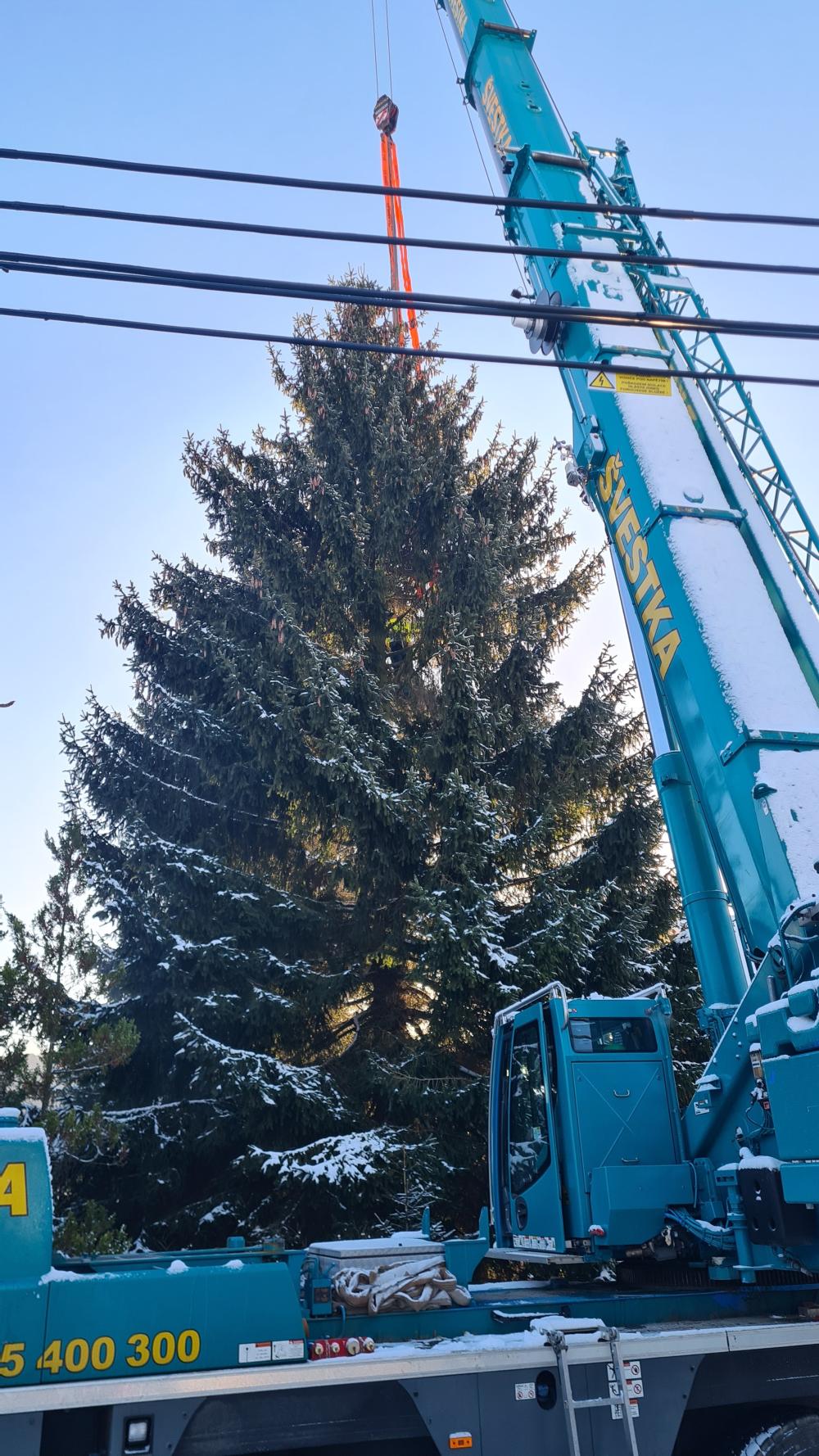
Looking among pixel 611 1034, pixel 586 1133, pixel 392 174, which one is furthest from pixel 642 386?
pixel 392 174

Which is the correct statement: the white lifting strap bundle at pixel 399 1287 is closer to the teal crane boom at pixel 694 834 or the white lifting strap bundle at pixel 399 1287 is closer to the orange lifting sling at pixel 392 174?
the teal crane boom at pixel 694 834

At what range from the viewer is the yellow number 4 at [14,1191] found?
4266 millimetres

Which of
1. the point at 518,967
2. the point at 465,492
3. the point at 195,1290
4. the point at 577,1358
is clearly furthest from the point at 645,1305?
the point at 465,492

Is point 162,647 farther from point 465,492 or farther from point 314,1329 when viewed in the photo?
point 314,1329

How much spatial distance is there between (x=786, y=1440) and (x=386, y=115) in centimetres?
1864

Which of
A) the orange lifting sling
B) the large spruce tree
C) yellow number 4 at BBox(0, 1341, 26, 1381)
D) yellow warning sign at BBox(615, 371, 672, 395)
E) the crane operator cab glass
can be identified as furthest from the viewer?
the orange lifting sling

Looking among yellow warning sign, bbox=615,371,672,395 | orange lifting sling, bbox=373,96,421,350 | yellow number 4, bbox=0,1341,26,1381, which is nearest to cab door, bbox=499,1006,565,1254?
yellow number 4, bbox=0,1341,26,1381

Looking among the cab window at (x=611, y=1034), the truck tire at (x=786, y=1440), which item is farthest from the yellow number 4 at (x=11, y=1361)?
the truck tire at (x=786, y=1440)

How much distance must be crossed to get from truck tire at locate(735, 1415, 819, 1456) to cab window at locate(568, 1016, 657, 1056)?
78.3 inches

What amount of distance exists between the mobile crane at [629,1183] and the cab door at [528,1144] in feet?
0.08

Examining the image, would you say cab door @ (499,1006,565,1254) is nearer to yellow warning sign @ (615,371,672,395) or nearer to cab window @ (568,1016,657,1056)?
cab window @ (568,1016,657,1056)

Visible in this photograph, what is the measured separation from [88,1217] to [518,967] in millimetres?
4565

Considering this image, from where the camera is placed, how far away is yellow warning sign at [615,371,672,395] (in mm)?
7020

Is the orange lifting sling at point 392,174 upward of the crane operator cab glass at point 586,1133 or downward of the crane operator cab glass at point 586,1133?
upward
